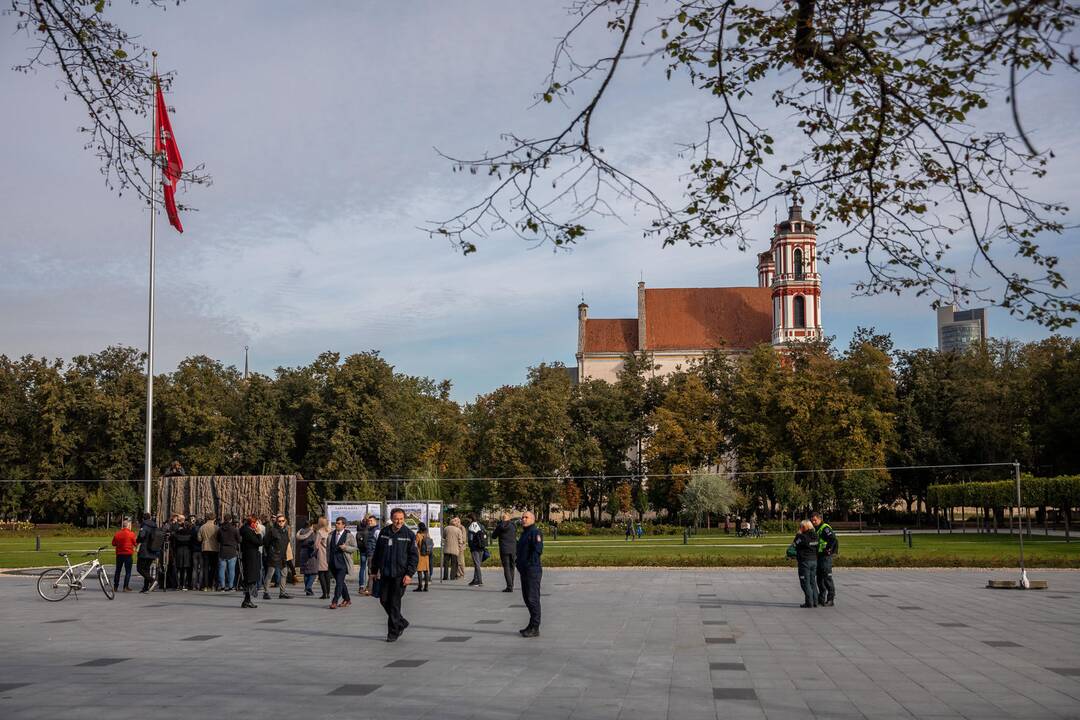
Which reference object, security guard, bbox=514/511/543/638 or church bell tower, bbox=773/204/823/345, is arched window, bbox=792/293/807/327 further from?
security guard, bbox=514/511/543/638

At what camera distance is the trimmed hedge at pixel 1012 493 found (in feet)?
159

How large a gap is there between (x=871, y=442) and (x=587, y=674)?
60.0 metres

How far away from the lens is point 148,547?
23672 millimetres

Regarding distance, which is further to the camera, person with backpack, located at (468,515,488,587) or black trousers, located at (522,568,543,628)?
person with backpack, located at (468,515,488,587)

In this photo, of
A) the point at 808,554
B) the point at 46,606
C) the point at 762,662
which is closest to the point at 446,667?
the point at 762,662

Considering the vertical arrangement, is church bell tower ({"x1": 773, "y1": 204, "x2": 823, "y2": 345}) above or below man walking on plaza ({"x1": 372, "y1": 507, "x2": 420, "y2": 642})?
above

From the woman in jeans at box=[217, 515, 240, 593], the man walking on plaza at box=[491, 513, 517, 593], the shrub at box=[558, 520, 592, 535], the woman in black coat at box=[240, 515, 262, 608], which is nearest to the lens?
the woman in black coat at box=[240, 515, 262, 608]

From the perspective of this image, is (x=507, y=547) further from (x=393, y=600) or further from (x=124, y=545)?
(x=393, y=600)

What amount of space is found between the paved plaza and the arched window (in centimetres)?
7581

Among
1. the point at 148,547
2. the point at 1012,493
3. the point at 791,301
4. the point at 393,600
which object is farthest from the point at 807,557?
the point at 791,301

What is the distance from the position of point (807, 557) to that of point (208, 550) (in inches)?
547

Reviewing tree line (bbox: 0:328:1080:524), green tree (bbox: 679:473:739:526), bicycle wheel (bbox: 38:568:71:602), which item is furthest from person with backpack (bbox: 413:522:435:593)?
green tree (bbox: 679:473:739:526)

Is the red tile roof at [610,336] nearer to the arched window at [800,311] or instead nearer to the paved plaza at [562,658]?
the arched window at [800,311]

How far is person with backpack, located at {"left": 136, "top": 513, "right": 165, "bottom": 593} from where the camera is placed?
2350 cm
